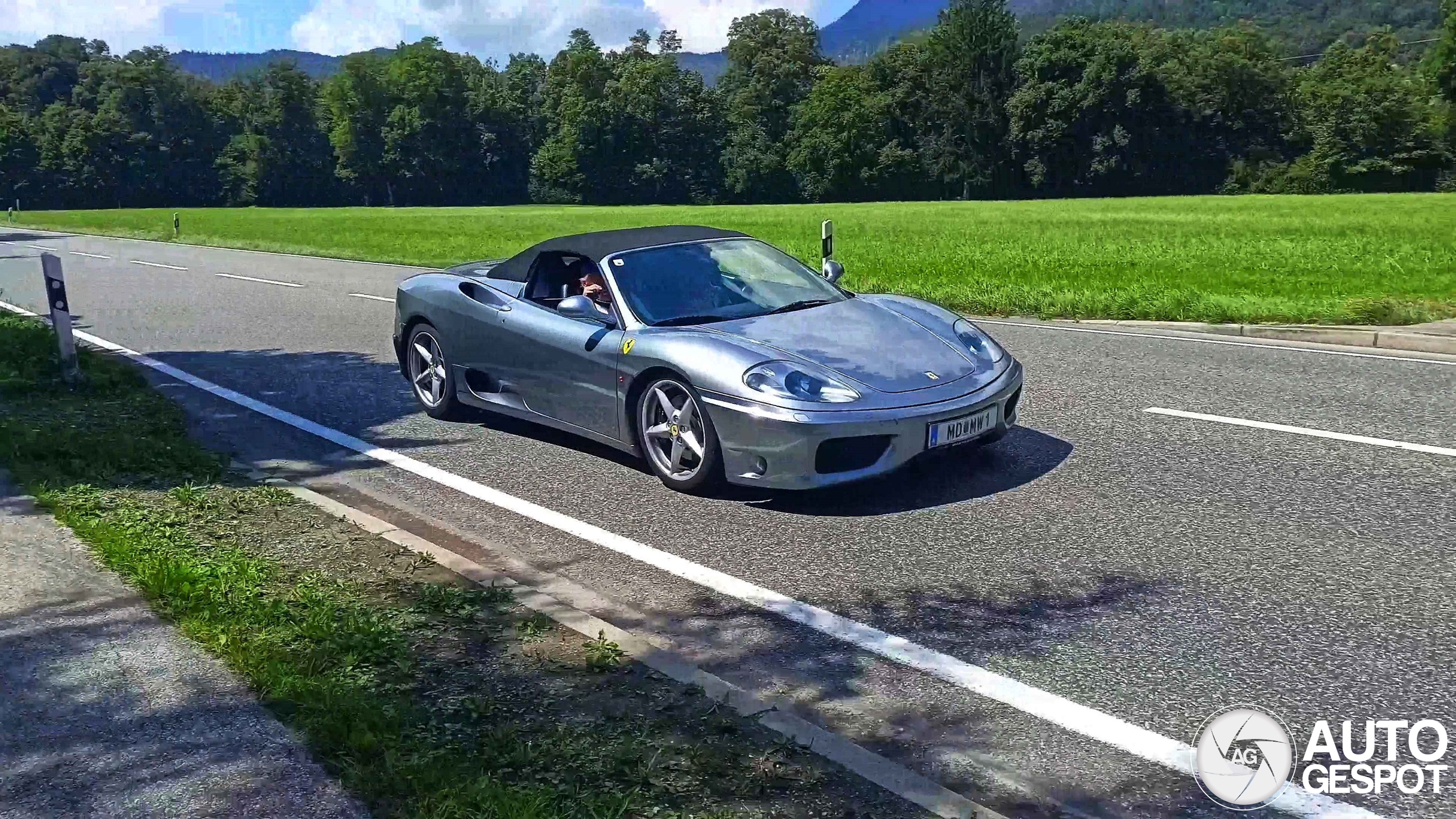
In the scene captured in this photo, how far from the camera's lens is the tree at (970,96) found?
3452 inches

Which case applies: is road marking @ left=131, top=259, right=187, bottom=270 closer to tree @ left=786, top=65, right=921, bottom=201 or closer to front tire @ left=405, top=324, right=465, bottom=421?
front tire @ left=405, top=324, right=465, bottom=421

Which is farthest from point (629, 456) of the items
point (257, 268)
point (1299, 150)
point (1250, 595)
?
point (1299, 150)

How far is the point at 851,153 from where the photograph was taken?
9044cm

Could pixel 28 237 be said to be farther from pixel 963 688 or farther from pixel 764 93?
pixel 764 93

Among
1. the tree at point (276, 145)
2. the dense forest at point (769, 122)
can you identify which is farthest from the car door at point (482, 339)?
the tree at point (276, 145)

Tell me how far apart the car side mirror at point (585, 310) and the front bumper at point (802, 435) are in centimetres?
105

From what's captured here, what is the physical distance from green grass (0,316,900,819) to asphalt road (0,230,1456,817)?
1.40 ft

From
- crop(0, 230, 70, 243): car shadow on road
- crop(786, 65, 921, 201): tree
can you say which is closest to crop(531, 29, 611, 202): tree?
crop(786, 65, 921, 201): tree

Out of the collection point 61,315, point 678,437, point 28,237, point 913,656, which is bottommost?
point 28,237

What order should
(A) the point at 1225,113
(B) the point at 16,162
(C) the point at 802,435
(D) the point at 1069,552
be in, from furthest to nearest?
(B) the point at 16,162 → (A) the point at 1225,113 → (C) the point at 802,435 → (D) the point at 1069,552

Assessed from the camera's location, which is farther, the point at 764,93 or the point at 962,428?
the point at 764,93

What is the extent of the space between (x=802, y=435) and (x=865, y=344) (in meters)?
0.90

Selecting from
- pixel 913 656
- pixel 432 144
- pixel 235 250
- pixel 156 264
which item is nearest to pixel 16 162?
pixel 432 144

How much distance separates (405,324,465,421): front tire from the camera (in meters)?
8.19
